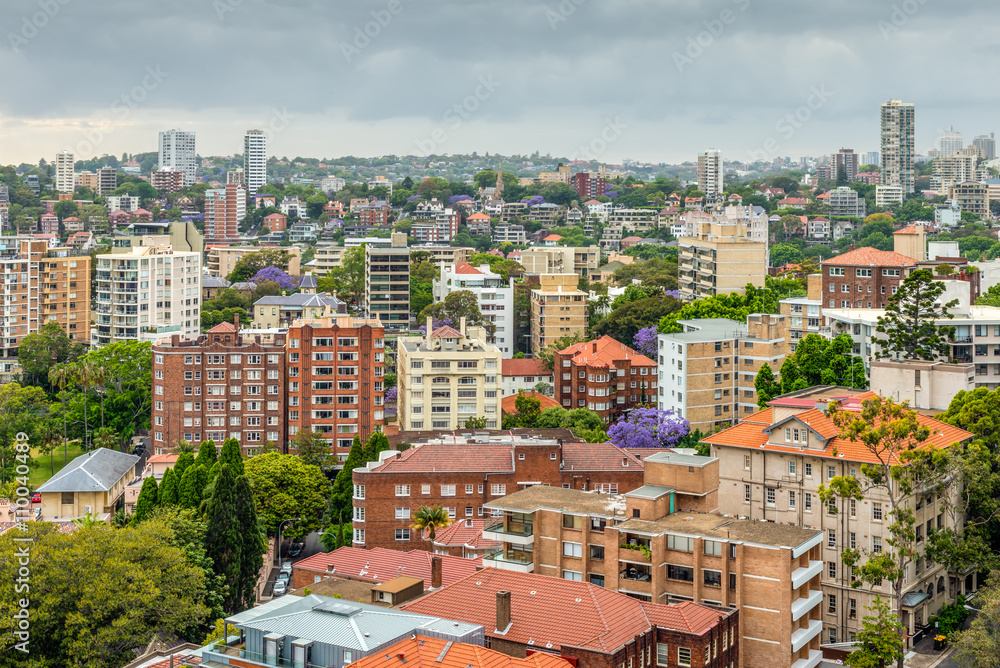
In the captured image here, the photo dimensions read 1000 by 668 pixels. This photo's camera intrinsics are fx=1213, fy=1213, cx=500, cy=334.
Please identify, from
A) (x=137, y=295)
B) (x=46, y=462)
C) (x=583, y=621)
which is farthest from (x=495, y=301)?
(x=583, y=621)

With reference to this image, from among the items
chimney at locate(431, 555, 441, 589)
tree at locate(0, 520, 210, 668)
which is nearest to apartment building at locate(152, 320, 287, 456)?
tree at locate(0, 520, 210, 668)

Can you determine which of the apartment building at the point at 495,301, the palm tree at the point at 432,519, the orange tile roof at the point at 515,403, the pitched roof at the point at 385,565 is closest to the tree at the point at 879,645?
the pitched roof at the point at 385,565

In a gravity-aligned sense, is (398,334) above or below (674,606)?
above

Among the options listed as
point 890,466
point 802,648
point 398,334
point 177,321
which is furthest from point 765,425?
point 177,321

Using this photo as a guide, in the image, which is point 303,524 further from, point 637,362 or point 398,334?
point 398,334

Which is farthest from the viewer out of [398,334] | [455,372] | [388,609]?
[398,334]

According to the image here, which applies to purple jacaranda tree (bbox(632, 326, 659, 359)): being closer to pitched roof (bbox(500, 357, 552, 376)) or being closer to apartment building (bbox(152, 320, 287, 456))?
pitched roof (bbox(500, 357, 552, 376))

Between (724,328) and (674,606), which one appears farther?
(724,328)

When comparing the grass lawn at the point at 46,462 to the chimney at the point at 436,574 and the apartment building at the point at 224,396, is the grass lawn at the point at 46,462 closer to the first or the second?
the apartment building at the point at 224,396
